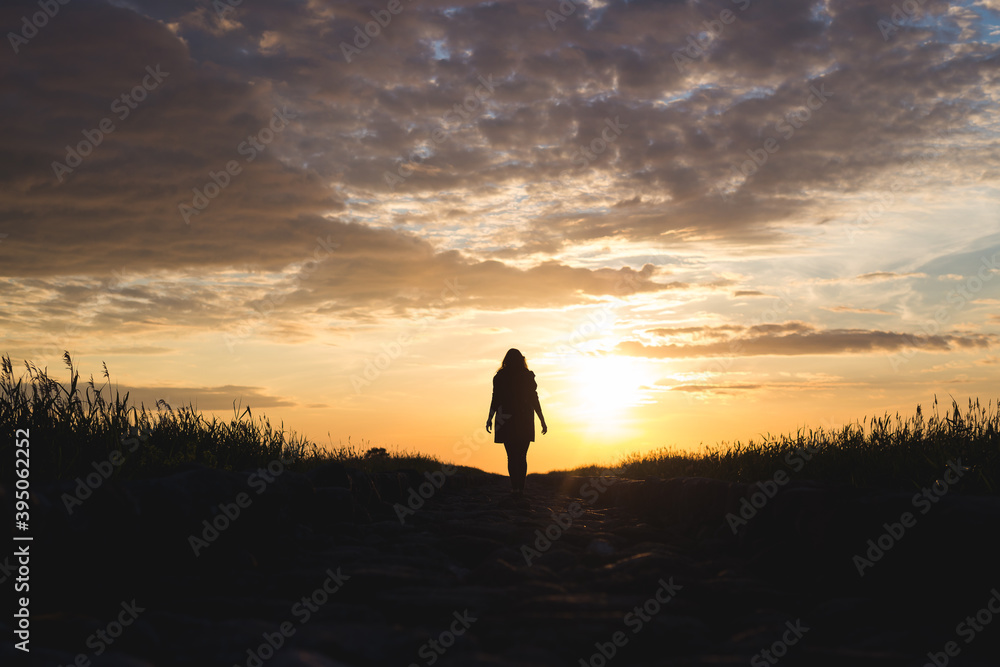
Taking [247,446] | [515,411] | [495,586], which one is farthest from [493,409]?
[495,586]

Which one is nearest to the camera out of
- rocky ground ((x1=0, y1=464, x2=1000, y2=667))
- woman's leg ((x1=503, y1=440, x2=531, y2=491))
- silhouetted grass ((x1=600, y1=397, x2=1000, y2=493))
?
rocky ground ((x1=0, y1=464, x2=1000, y2=667))

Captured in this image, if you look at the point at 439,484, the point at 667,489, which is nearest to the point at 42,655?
the point at 667,489

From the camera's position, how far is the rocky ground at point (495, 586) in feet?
8.26

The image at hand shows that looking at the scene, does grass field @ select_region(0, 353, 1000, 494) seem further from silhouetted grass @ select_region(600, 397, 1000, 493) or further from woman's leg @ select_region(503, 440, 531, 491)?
woman's leg @ select_region(503, 440, 531, 491)

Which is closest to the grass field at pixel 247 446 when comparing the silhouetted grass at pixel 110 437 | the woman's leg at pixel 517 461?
the silhouetted grass at pixel 110 437

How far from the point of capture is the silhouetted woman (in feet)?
34.2

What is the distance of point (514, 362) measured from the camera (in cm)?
1069

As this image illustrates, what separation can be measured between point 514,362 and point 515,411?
2.67ft

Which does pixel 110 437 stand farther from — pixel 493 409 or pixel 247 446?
pixel 493 409

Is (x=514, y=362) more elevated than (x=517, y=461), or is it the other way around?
(x=514, y=362)

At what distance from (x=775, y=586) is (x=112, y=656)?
3.19 m

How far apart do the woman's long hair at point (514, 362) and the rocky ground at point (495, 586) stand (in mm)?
5639

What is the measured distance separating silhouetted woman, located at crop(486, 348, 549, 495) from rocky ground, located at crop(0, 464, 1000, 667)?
529 cm

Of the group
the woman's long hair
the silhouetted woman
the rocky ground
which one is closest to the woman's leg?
the silhouetted woman
